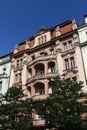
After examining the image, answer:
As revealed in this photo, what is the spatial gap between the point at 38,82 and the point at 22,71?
545 cm

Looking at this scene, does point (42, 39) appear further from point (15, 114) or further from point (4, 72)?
point (15, 114)

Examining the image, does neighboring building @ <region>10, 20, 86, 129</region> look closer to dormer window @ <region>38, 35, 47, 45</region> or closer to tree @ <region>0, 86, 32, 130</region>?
dormer window @ <region>38, 35, 47, 45</region>

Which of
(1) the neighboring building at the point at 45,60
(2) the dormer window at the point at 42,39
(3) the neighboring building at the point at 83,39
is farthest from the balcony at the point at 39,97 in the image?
(2) the dormer window at the point at 42,39

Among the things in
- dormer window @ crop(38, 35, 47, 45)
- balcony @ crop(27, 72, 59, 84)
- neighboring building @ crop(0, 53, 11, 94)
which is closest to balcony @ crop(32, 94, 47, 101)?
balcony @ crop(27, 72, 59, 84)

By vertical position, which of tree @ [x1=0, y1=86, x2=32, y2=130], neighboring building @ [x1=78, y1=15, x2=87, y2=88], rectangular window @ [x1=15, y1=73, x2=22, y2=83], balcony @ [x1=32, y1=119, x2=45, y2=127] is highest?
neighboring building @ [x1=78, y1=15, x2=87, y2=88]

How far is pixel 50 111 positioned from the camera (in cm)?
2358

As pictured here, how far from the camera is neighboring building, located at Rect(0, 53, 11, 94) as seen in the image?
39.3m

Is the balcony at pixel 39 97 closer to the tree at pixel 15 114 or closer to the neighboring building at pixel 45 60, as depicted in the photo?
the neighboring building at pixel 45 60

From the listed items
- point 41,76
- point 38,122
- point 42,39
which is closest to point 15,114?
point 38,122

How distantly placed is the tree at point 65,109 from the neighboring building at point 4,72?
15.9m

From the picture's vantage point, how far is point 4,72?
1626 inches

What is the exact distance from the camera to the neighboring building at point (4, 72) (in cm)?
3926

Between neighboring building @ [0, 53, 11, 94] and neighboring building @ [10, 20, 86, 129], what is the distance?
1.34 metres

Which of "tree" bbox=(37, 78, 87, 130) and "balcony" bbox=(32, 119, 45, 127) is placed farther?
"balcony" bbox=(32, 119, 45, 127)
